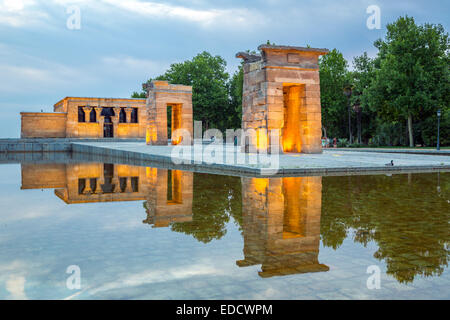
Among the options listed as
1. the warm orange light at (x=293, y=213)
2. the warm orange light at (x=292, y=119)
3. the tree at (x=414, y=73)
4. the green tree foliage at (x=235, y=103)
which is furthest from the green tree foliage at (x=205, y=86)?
the warm orange light at (x=293, y=213)

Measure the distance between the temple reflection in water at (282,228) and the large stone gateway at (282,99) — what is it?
9.85 meters

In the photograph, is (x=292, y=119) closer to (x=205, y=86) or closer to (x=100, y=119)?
(x=100, y=119)

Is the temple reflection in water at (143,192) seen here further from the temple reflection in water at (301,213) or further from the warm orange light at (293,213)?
the warm orange light at (293,213)

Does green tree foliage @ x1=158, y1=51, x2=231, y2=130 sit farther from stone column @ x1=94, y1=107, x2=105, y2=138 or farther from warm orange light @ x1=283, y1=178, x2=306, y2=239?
warm orange light @ x1=283, y1=178, x2=306, y2=239

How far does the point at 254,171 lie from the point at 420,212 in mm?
5937

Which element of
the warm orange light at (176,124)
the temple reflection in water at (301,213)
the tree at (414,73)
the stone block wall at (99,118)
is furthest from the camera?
the stone block wall at (99,118)

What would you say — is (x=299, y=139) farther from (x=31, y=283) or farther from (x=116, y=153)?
(x=31, y=283)

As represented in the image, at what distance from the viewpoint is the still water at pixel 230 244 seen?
11.1 ft

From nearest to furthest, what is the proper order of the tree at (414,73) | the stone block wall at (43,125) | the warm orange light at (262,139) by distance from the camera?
1. the warm orange light at (262,139)
2. the tree at (414,73)
3. the stone block wall at (43,125)

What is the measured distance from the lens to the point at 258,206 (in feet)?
23.2

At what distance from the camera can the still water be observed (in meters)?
3.40

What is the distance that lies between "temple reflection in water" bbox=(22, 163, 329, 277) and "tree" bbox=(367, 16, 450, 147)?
2796 centimetres

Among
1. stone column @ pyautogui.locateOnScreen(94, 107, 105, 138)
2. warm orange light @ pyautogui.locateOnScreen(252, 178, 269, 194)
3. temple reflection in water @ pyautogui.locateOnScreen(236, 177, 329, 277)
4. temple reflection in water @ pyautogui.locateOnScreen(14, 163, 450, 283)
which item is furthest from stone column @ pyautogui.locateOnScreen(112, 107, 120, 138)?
temple reflection in water @ pyautogui.locateOnScreen(236, 177, 329, 277)
